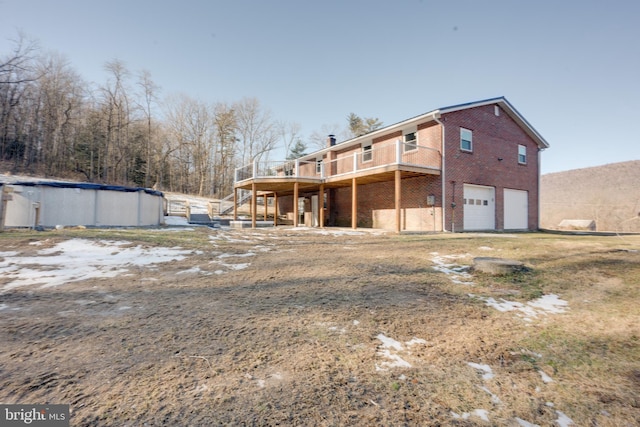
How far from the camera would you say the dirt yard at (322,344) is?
5.98ft

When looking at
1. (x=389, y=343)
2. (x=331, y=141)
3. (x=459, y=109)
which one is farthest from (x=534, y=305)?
(x=331, y=141)

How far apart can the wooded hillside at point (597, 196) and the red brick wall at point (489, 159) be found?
12.0 m

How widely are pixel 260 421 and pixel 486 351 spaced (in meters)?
2.10

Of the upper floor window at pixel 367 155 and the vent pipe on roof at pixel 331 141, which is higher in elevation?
the vent pipe on roof at pixel 331 141

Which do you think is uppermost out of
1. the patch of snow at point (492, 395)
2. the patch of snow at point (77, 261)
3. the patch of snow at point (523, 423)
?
the patch of snow at point (77, 261)

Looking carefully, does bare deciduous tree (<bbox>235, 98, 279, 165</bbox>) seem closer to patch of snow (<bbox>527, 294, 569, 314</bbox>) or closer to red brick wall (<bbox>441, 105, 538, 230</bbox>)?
red brick wall (<bbox>441, 105, 538, 230</bbox>)

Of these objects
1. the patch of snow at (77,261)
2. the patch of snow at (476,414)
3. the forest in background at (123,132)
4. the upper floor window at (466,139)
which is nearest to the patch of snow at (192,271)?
the patch of snow at (77,261)

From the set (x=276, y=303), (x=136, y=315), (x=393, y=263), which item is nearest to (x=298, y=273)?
(x=276, y=303)

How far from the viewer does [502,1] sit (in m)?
10.8

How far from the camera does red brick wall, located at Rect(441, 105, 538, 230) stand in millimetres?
13086

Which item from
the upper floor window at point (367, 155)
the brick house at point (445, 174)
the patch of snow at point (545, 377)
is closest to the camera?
the patch of snow at point (545, 377)

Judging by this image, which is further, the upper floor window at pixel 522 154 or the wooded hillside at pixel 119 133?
the wooded hillside at pixel 119 133

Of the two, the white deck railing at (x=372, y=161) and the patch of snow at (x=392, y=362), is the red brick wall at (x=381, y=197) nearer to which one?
the white deck railing at (x=372, y=161)

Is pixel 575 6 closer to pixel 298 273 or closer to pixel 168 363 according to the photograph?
pixel 298 273
